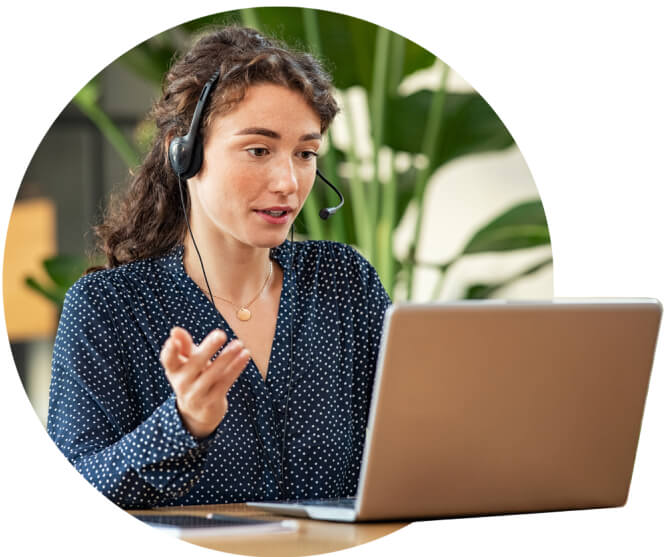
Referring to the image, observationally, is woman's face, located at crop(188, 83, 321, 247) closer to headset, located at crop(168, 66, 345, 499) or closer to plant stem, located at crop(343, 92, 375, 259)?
headset, located at crop(168, 66, 345, 499)

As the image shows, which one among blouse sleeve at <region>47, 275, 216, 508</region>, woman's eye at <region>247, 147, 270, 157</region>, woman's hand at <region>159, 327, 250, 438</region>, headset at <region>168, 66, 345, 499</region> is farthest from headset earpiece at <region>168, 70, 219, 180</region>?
woman's hand at <region>159, 327, 250, 438</region>

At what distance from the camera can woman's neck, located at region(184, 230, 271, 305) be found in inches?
65.7

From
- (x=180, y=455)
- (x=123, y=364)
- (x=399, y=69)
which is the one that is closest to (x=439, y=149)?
(x=399, y=69)

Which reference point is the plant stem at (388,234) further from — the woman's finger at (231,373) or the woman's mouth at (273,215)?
the woman's finger at (231,373)

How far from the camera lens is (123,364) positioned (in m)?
Result: 1.55

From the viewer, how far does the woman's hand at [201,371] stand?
111cm

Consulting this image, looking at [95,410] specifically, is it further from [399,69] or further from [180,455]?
[399,69]

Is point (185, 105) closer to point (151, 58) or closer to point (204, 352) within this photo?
point (204, 352)

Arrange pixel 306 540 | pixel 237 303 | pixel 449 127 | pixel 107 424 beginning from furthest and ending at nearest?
pixel 449 127 < pixel 237 303 < pixel 107 424 < pixel 306 540

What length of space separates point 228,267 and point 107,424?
0.36 m

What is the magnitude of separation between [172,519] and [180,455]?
3.6 inches

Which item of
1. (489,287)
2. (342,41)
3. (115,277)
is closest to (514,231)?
(489,287)

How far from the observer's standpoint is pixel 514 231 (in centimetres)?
296

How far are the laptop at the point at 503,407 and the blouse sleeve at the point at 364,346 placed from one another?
0.58 metres
